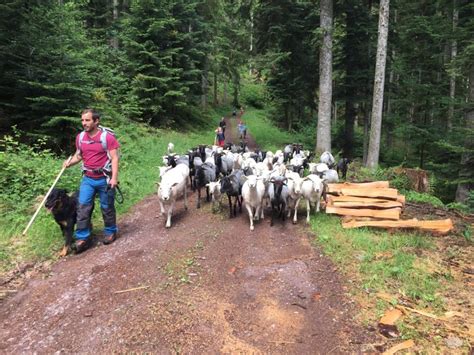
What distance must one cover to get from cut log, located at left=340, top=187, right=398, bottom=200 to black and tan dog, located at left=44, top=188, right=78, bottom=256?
693 cm

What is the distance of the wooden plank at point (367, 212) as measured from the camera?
8.34m

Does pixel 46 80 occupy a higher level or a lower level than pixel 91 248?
higher

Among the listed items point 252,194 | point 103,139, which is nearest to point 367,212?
point 252,194

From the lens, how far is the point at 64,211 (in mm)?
6902

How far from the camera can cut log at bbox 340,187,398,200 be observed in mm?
9020

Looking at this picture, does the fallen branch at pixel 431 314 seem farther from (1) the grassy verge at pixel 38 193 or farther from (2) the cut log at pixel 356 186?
(1) the grassy verge at pixel 38 193

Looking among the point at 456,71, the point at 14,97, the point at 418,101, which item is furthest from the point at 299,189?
the point at 418,101

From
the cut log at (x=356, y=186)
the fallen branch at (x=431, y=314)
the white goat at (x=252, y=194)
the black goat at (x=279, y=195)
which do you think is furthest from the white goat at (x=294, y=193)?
the fallen branch at (x=431, y=314)

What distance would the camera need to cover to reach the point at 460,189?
13.0 m

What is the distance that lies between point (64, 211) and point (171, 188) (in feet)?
8.19

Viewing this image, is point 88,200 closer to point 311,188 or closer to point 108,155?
point 108,155

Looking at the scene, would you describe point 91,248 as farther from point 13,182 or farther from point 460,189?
point 460,189

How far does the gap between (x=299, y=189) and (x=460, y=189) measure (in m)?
8.09

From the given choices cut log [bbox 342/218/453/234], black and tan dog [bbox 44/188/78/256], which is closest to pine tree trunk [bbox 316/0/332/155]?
cut log [bbox 342/218/453/234]
